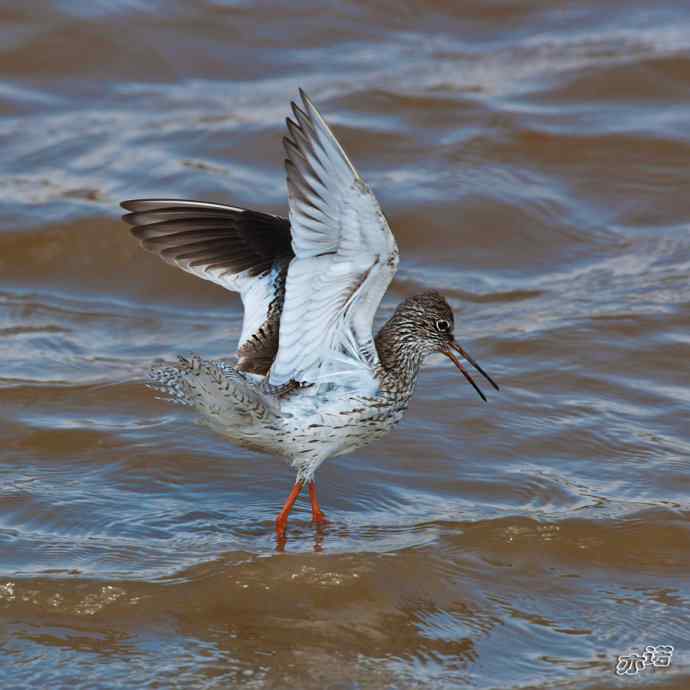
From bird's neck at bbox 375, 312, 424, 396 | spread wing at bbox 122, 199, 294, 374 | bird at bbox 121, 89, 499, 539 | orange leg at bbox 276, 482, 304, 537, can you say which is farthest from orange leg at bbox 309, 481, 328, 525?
spread wing at bbox 122, 199, 294, 374

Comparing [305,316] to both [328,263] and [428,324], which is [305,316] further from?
[428,324]

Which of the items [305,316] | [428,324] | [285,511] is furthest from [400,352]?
[285,511]

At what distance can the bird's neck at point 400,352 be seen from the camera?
6.91 metres

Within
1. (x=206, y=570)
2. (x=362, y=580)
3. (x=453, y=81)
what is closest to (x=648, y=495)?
(x=362, y=580)

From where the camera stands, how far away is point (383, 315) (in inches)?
385

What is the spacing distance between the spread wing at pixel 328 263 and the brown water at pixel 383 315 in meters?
0.95

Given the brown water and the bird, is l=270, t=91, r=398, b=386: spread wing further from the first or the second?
the brown water

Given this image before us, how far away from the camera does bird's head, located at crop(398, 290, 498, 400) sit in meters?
7.14

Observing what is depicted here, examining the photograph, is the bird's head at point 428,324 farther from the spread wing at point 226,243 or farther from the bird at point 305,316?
the spread wing at point 226,243

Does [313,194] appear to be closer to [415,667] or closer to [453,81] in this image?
[415,667]

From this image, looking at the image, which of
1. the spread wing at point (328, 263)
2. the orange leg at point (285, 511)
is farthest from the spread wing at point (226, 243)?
the orange leg at point (285, 511)

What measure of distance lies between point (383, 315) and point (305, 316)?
3.48m

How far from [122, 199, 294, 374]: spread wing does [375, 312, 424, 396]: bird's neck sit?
0.63 m

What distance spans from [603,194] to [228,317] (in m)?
3.73
